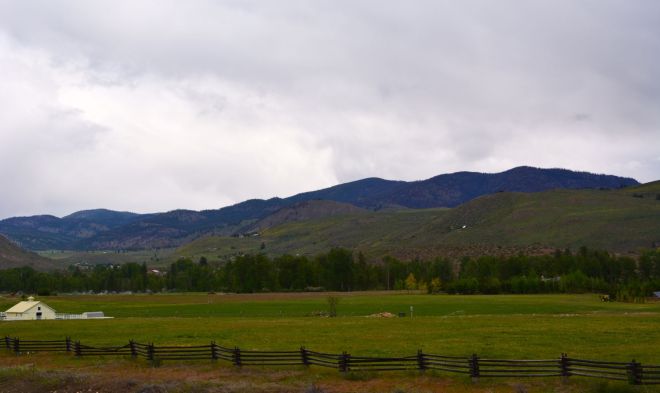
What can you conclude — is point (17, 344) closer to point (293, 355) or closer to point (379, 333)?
point (293, 355)

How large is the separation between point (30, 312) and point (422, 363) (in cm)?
9176

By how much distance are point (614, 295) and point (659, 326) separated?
2738 inches

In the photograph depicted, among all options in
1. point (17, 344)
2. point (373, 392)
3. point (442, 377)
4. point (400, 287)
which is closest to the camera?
point (373, 392)

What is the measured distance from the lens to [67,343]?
180 feet

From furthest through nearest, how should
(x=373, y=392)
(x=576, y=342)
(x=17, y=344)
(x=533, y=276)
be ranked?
(x=533, y=276) → (x=17, y=344) → (x=576, y=342) → (x=373, y=392)

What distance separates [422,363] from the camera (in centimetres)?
3856

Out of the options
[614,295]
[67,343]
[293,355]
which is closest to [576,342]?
[293,355]

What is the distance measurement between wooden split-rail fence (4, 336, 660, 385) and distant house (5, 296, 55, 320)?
215 feet

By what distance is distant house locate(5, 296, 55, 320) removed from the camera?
10988cm

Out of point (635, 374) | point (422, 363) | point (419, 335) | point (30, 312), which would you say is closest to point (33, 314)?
point (30, 312)

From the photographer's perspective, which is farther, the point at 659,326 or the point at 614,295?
the point at 614,295

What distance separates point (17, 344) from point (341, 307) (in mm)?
66315

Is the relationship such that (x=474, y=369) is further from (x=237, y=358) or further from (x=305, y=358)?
(x=237, y=358)

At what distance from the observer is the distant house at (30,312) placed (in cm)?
10988
